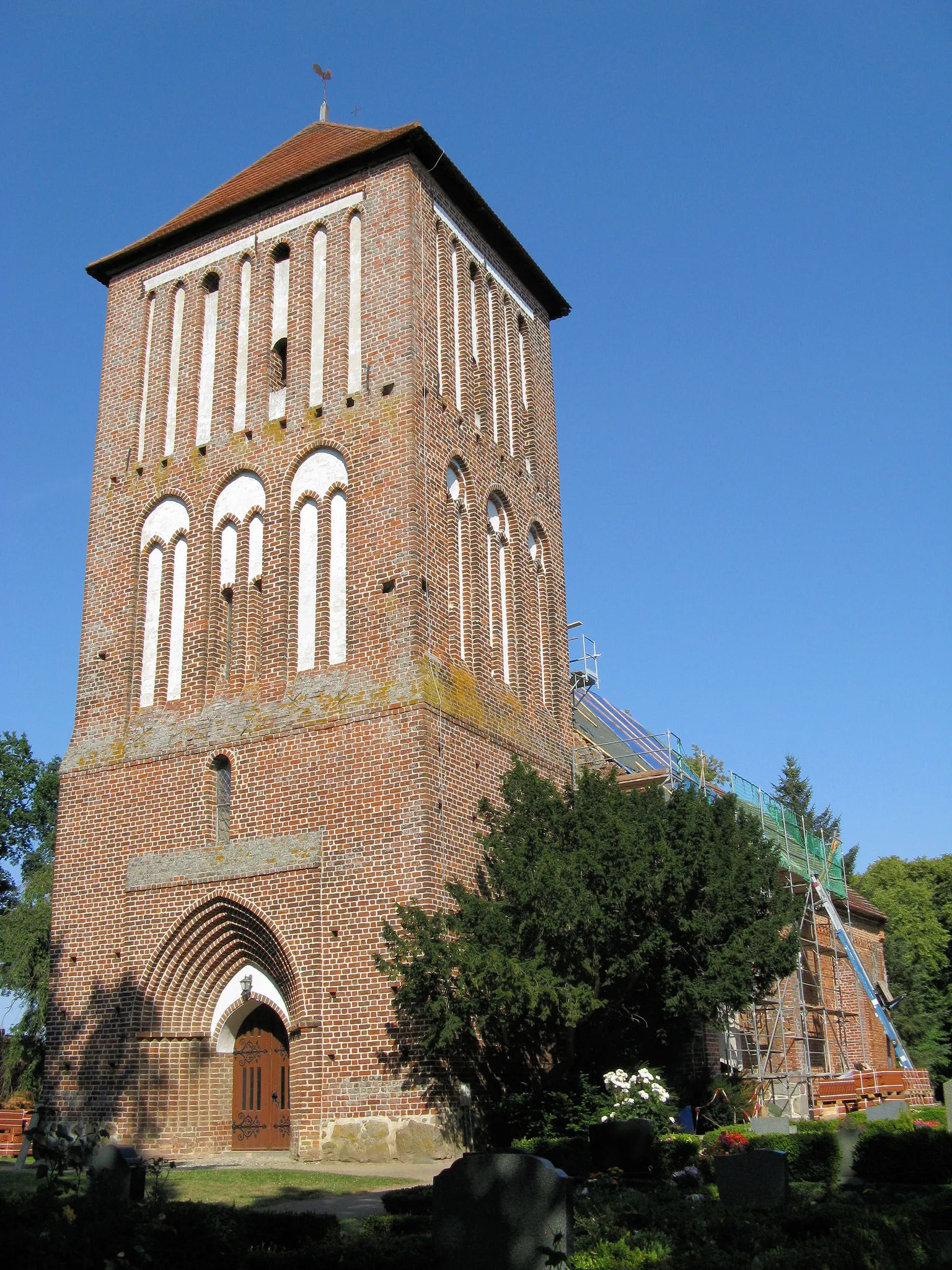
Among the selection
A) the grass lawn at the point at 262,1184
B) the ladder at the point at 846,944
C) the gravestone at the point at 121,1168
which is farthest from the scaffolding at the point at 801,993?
the gravestone at the point at 121,1168

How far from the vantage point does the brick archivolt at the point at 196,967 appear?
16859 millimetres

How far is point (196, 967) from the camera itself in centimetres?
1712

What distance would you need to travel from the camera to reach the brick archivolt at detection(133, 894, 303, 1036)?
A: 55.3ft

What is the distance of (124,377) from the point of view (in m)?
21.8

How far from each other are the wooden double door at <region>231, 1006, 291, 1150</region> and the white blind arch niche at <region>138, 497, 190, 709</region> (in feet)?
17.4

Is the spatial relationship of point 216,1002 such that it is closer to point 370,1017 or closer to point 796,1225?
point 370,1017

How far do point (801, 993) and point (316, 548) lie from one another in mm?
14347

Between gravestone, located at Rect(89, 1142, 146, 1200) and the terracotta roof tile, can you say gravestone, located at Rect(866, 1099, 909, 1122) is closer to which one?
gravestone, located at Rect(89, 1142, 146, 1200)

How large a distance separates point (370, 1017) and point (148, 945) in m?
4.03

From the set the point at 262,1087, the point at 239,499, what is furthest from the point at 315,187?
the point at 262,1087

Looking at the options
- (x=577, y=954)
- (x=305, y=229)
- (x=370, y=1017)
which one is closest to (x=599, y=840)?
(x=577, y=954)

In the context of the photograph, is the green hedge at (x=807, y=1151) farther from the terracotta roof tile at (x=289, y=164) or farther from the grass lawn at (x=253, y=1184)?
the terracotta roof tile at (x=289, y=164)

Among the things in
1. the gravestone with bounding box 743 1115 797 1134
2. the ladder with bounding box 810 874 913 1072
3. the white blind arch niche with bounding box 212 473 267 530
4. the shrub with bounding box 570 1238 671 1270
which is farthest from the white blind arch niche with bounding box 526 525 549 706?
the shrub with bounding box 570 1238 671 1270

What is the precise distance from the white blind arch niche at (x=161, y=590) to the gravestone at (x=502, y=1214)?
12.7 metres
